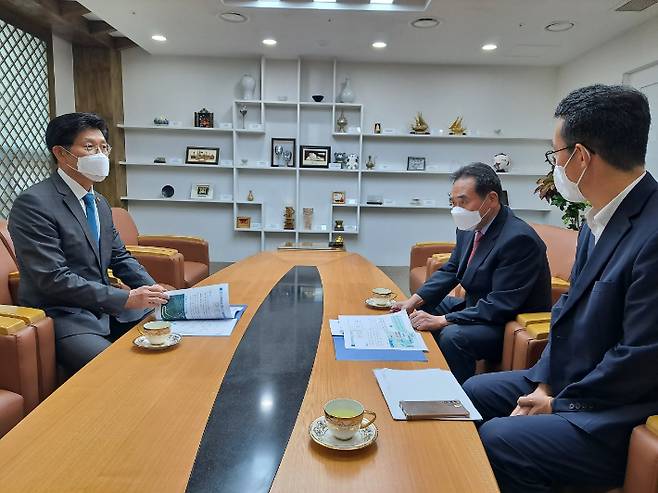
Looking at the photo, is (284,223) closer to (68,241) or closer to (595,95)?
(68,241)

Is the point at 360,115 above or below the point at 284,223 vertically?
above

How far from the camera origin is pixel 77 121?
1667 mm

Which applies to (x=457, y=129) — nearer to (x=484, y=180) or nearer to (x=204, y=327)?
(x=484, y=180)

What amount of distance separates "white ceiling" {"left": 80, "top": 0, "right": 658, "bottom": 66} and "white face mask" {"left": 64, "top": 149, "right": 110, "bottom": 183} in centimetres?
198

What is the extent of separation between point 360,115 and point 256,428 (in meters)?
4.33

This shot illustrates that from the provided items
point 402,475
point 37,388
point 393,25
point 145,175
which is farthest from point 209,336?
point 145,175

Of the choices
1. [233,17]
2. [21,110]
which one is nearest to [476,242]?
[233,17]

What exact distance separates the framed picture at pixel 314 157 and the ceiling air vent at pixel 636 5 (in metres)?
2.80

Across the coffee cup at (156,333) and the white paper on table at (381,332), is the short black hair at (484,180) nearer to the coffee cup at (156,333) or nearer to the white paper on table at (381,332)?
the white paper on table at (381,332)

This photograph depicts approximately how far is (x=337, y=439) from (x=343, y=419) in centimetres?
4

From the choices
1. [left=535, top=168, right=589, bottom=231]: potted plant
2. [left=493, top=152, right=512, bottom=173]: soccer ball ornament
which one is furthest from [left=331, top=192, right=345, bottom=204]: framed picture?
[left=535, top=168, right=589, bottom=231]: potted plant

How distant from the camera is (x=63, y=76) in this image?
4.18m

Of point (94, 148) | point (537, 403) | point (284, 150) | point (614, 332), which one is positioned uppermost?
point (284, 150)

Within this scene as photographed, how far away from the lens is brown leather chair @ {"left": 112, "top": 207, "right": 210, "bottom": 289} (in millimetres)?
2674
